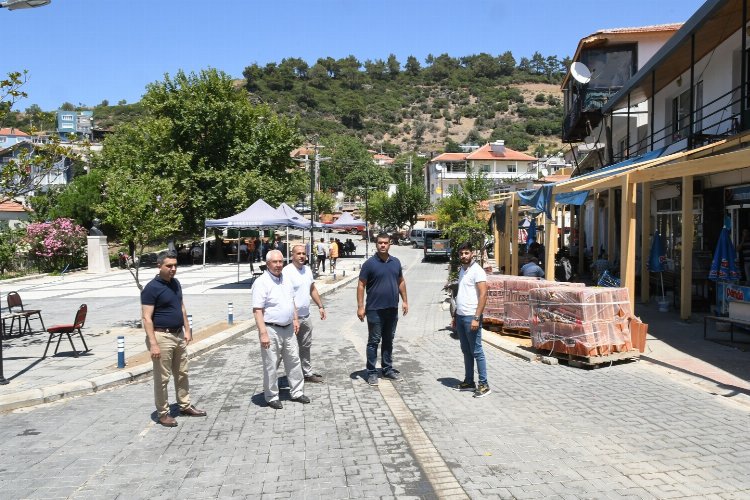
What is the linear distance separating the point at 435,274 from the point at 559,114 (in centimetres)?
11557

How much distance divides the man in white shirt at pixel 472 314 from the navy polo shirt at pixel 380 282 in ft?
2.83

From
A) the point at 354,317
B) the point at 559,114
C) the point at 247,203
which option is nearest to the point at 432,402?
the point at 354,317

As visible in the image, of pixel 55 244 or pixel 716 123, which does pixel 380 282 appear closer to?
pixel 716 123

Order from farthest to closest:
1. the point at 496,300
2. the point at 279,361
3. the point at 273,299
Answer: the point at 496,300 → the point at 279,361 → the point at 273,299

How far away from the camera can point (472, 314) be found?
294 inches

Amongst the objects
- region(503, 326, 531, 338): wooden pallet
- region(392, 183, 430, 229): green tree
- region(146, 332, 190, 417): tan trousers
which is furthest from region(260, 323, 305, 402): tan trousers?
region(392, 183, 430, 229): green tree

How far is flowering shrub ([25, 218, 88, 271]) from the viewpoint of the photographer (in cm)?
3046

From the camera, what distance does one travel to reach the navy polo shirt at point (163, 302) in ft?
21.2

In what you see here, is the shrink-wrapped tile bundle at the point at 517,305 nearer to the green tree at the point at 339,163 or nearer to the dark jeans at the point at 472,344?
the dark jeans at the point at 472,344

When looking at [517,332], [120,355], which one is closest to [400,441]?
[120,355]

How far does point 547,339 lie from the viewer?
9664mm

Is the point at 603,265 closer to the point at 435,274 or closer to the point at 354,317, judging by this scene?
the point at 354,317

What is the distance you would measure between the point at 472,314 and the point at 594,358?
266cm

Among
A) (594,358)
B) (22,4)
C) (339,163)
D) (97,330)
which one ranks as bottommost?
(97,330)
